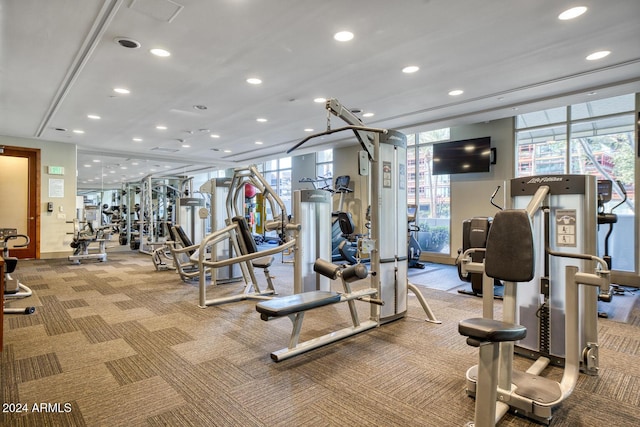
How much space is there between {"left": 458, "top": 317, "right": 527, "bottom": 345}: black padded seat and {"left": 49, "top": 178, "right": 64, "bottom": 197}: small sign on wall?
9.94 m

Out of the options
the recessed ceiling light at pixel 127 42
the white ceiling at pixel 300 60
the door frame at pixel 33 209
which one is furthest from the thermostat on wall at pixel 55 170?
the recessed ceiling light at pixel 127 42

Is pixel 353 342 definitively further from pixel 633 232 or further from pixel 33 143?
pixel 33 143

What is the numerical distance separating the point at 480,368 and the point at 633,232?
5625mm

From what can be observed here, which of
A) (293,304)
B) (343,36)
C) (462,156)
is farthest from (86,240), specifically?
(462,156)

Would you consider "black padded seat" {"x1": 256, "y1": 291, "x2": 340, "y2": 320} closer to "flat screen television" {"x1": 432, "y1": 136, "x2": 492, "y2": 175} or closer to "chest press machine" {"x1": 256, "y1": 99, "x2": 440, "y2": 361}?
"chest press machine" {"x1": 256, "y1": 99, "x2": 440, "y2": 361}

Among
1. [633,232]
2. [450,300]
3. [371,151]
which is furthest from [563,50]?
[633,232]

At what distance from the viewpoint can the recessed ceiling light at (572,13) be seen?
2.96m

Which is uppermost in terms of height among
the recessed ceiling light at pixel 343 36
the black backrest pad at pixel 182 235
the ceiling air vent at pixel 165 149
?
the ceiling air vent at pixel 165 149

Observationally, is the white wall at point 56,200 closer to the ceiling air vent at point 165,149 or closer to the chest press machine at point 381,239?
the ceiling air vent at point 165,149

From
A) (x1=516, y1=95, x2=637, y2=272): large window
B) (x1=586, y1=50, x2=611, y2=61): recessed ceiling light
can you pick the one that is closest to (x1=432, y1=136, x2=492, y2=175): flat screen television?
(x1=516, y1=95, x2=637, y2=272): large window

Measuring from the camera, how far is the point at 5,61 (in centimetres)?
396

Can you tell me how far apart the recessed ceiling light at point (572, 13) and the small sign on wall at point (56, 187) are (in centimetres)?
1016

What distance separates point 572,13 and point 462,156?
13.9ft

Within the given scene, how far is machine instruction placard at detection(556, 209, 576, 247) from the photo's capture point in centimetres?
253
